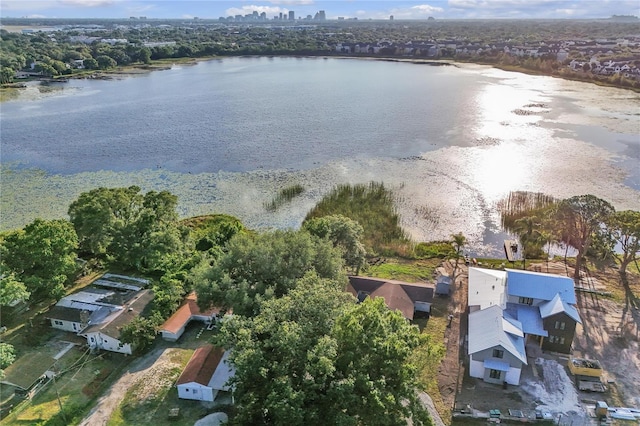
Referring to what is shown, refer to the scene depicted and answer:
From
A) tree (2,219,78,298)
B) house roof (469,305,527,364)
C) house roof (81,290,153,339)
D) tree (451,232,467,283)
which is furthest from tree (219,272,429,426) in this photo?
tree (451,232,467,283)

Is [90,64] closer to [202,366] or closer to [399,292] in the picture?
[399,292]

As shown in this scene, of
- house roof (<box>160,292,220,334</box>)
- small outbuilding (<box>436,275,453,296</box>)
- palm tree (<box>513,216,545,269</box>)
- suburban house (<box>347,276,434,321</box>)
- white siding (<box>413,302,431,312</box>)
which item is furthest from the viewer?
palm tree (<box>513,216,545,269</box>)

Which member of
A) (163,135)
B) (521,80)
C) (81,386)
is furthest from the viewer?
(521,80)

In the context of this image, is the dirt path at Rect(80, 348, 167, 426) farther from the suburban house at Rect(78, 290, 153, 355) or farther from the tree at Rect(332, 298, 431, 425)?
the tree at Rect(332, 298, 431, 425)

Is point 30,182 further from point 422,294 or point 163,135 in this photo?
point 422,294

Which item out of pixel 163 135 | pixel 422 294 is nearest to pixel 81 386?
pixel 422 294

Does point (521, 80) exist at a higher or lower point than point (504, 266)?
higher
